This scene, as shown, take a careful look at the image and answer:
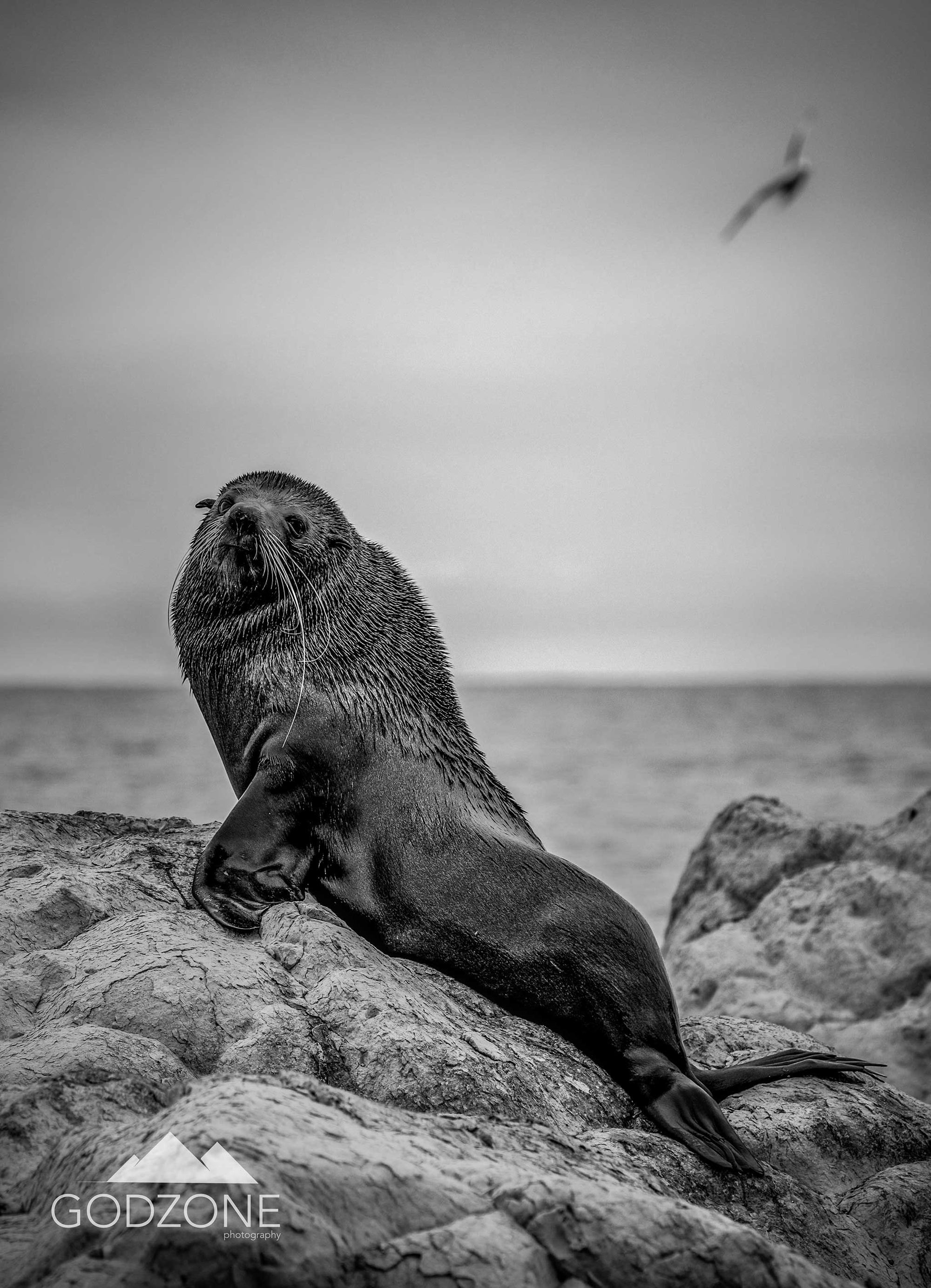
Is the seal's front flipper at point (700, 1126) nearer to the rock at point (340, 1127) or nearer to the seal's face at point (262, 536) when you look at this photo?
the rock at point (340, 1127)

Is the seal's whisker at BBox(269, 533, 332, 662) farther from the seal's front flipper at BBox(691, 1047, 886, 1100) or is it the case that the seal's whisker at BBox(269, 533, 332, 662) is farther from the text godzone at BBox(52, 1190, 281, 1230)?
the text godzone at BBox(52, 1190, 281, 1230)

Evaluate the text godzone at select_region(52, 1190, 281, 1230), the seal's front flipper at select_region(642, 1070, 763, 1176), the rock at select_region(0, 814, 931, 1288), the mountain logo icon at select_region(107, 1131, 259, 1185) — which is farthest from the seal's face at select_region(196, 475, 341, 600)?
the text godzone at select_region(52, 1190, 281, 1230)

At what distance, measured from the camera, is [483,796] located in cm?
625

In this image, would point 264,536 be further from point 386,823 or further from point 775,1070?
point 775,1070

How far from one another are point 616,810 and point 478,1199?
25367mm

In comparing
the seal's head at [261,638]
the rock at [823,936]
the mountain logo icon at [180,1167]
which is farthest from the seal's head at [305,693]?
the rock at [823,936]

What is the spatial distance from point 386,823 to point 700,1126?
183 centimetres

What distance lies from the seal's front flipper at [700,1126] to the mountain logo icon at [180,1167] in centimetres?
236

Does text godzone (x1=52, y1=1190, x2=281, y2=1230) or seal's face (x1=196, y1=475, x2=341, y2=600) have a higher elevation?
seal's face (x1=196, y1=475, x2=341, y2=600)

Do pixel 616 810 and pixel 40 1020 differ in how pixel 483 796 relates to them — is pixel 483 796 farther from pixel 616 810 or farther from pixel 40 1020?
pixel 616 810

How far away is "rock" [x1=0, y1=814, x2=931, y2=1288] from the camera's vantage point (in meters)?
3.29

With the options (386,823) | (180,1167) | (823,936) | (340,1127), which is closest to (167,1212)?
(180,1167)

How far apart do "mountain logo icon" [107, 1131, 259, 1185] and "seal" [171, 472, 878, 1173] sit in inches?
82.0

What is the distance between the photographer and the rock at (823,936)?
816cm
